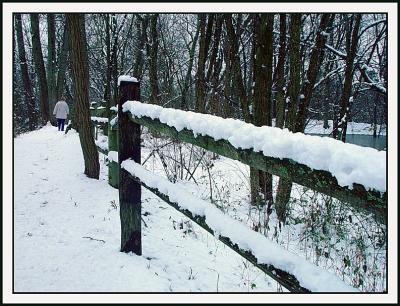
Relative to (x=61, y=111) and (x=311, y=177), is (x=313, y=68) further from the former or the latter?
(x=61, y=111)

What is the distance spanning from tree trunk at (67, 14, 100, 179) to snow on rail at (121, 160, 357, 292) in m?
3.54

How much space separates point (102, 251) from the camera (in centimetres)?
283

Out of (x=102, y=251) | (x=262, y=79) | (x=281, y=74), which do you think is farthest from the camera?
(x=281, y=74)

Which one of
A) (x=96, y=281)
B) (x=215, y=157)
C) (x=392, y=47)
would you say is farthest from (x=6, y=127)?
(x=215, y=157)

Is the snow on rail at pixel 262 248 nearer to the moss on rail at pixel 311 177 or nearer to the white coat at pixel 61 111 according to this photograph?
the moss on rail at pixel 311 177

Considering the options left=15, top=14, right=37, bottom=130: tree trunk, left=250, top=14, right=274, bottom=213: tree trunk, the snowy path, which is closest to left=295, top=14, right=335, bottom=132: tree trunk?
left=250, top=14, right=274, bottom=213: tree trunk

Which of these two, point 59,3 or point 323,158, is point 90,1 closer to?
point 59,3

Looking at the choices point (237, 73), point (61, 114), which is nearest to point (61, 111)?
point (61, 114)

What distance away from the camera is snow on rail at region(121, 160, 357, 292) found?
1161mm

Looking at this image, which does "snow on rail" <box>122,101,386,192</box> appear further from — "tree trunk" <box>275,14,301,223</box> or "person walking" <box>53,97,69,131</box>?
"person walking" <box>53,97,69,131</box>

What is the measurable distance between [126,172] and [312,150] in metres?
1.88

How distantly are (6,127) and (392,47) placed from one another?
3.25m

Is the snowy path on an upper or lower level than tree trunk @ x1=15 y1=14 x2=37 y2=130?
lower

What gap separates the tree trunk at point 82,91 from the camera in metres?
5.14
